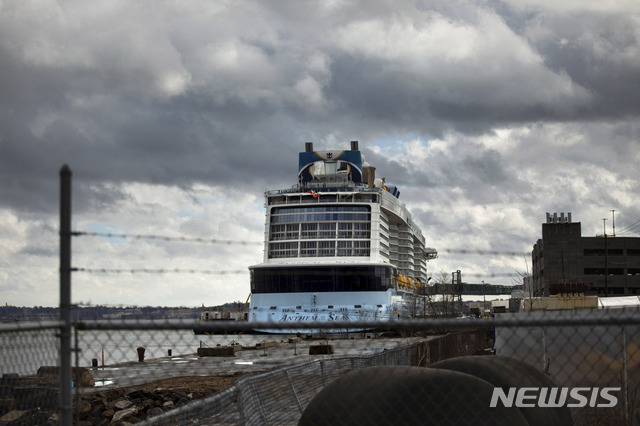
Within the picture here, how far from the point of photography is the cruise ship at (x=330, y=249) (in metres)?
63.5

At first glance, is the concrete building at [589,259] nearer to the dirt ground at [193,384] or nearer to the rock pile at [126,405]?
the dirt ground at [193,384]

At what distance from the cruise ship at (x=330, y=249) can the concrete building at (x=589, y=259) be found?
22808 mm

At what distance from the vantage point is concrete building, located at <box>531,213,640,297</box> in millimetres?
103062

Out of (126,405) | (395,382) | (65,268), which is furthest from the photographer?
(126,405)

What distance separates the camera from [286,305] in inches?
2501

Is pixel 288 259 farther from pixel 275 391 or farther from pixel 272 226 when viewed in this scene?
pixel 275 391

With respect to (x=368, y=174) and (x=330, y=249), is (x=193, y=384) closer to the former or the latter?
(x=330, y=249)

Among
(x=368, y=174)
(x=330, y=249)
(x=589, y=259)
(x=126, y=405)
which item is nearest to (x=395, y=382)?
(x=126, y=405)

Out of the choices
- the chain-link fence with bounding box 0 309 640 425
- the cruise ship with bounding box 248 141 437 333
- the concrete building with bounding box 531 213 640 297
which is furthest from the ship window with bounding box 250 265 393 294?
the chain-link fence with bounding box 0 309 640 425

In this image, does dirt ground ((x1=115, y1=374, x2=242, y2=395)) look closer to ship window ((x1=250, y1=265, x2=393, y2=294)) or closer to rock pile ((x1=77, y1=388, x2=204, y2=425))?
rock pile ((x1=77, y1=388, x2=204, y2=425))

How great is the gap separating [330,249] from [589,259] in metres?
50.4

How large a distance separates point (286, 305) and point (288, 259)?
6.98 metres

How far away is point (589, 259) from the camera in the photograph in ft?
347

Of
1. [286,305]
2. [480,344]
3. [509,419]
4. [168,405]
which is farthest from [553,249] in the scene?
[509,419]
